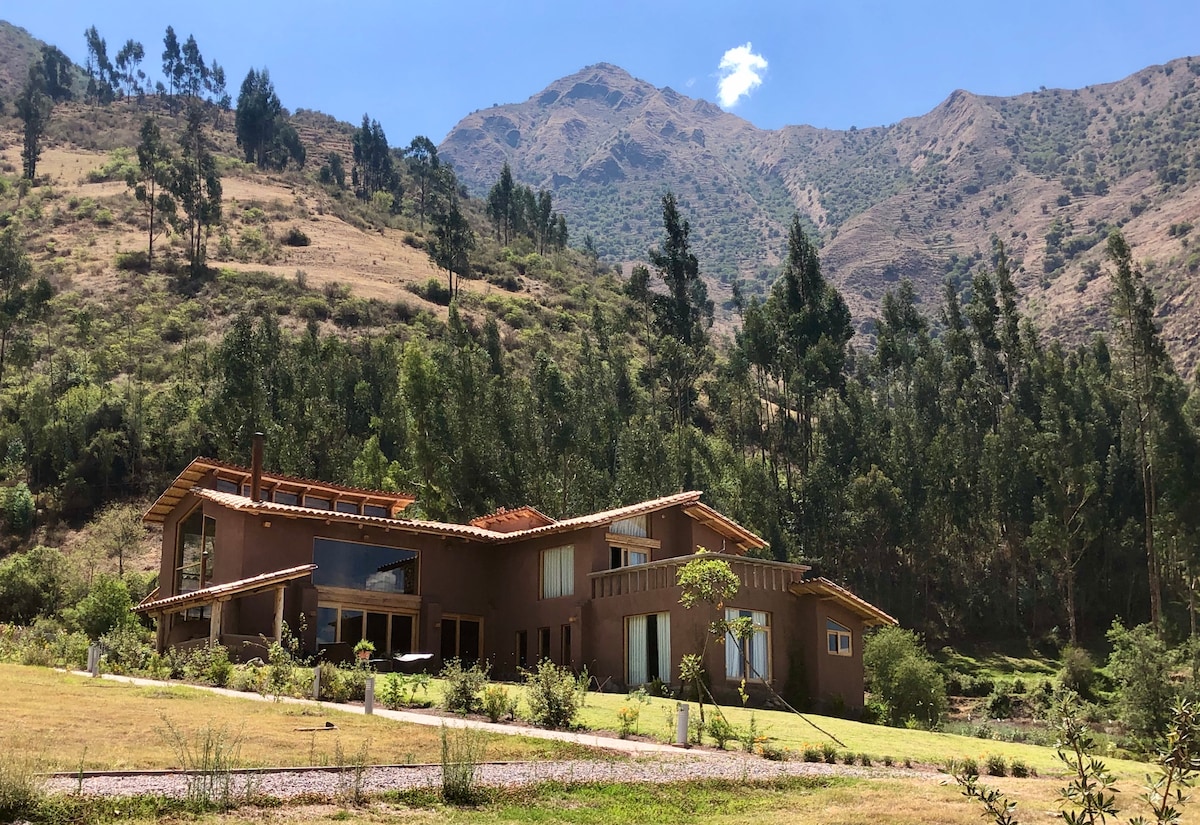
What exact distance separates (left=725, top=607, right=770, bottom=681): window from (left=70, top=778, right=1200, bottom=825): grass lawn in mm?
12796

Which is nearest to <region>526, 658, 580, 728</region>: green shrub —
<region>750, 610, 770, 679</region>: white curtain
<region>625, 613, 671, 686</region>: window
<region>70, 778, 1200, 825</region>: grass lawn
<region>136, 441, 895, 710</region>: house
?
<region>70, 778, 1200, 825</region>: grass lawn

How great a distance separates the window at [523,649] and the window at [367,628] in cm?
307

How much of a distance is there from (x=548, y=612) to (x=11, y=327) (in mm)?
47047

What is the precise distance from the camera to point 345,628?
29.5 meters

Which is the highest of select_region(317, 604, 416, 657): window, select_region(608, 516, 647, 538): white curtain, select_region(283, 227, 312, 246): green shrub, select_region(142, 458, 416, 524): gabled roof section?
select_region(283, 227, 312, 246): green shrub

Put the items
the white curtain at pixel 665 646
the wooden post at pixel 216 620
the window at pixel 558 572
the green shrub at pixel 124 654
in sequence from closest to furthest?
the green shrub at pixel 124 654 < the wooden post at pixel 216 620 < the white curtain at pixel 665 646 < the window at pixel 558 572

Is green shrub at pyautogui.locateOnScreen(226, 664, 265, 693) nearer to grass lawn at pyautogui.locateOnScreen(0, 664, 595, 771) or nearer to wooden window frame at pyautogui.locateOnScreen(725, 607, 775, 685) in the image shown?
grass lawn at pyautogui.locateOnScreen(0, 664, 595, 771)

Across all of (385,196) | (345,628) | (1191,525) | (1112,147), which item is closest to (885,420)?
(1191,525)

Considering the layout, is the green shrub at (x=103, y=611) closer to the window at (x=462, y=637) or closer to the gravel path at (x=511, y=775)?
the window at (x=462, y=637)

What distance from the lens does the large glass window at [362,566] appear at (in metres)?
29.6

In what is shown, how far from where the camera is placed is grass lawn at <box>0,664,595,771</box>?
12.6 metres

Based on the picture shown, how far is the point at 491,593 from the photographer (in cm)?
3300

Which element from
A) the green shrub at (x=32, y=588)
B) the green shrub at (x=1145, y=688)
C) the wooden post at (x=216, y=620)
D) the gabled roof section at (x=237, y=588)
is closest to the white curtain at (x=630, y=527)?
the gabled roof section at (x=237, y=588)

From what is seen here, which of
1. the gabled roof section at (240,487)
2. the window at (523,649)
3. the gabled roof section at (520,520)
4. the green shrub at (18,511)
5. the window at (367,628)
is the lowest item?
the window at (523,649)
